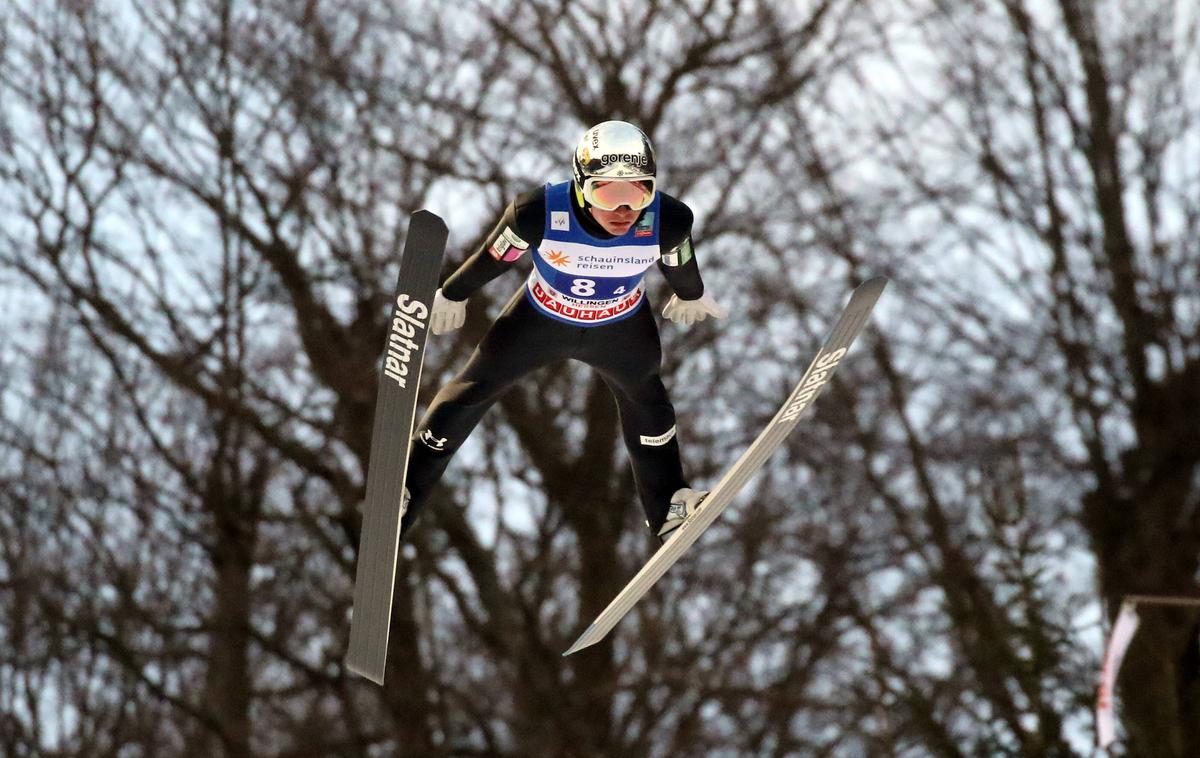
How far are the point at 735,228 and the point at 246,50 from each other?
5044 mm

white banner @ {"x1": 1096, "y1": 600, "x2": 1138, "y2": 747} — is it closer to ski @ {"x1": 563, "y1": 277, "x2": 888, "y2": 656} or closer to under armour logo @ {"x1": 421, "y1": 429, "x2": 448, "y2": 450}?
ski @ {"x1": 563, "y1": 277, "x2": 888, "y2": 656}

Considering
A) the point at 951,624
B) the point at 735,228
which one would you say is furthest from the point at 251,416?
the point at 951,624

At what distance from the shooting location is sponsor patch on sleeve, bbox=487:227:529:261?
198 inches

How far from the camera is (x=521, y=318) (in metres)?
5.27

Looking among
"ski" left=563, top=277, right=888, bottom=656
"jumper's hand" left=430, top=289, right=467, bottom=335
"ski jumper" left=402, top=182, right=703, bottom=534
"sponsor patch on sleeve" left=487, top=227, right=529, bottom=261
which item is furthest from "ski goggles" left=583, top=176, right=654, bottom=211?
"ski" left=563, top=277, right=888, bottom=656

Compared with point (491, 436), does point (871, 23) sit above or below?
above

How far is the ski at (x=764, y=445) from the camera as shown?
5.59 m

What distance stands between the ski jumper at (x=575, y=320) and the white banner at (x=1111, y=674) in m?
5.84

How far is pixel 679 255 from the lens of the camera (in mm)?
5223

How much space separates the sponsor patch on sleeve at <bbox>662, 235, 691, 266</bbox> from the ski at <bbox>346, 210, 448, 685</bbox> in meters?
0.82

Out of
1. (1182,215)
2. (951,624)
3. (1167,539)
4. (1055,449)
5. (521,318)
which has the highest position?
(1182,215)

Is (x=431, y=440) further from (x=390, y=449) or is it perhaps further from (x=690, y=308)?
(x=690, y=308)

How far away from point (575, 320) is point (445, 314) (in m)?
0.46

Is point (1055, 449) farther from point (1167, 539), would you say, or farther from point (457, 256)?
point (457, 256)
